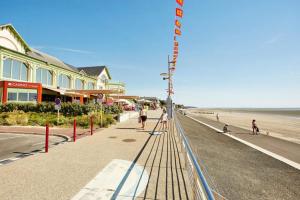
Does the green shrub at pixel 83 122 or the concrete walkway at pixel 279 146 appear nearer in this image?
the concrete walkway at pixel 279 146

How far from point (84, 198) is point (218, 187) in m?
3.52

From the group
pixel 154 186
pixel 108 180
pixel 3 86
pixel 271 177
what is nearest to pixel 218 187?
pixel 154 186

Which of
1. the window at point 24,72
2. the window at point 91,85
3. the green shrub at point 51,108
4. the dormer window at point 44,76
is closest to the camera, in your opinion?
the green shrub at point 51,108

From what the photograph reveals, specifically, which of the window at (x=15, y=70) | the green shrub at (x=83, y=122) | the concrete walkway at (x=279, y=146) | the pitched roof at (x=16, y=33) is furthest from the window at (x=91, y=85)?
the concrete walkway at (x=279, y=146)

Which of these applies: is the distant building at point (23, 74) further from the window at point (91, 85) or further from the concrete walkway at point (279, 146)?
the concrete walkway at point (279, 146)

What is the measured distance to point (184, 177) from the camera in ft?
15.6

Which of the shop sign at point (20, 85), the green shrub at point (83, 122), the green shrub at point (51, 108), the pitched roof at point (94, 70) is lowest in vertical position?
the green shrub at point (83, 122)

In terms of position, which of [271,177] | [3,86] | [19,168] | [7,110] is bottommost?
[271,177]

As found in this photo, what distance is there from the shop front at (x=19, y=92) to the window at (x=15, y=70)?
2.15 meters

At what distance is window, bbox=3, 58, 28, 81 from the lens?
20578 millimetres

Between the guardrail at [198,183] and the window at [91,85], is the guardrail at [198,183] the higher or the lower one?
the lower one

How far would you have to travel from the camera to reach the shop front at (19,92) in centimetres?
1884

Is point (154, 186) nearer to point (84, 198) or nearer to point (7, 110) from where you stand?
point (84, 198)

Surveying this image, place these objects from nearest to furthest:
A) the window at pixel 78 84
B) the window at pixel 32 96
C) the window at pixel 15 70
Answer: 1. the window at pixel 15 70
2. the window at pixel 32 96
3. the window at pixel 78 84
